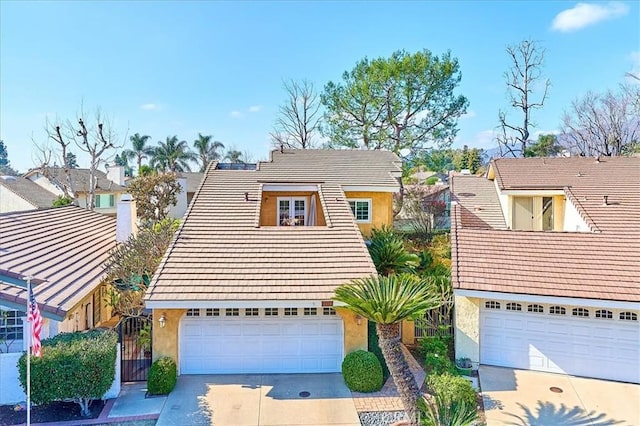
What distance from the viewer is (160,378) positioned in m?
10.6

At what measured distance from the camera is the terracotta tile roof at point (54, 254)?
34.4 feet

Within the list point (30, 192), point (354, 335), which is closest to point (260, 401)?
point (354, 335)

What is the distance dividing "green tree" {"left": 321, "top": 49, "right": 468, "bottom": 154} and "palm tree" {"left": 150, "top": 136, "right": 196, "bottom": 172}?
110ft

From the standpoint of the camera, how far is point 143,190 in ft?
101

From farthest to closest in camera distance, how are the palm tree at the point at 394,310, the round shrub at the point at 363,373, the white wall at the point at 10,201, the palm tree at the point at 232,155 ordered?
1. the palm tree at the point at 232,155
2. the white wall at the point at 10,201
3. the round shrub at the point at 363,373
4. the palm tree at the point at 394,310

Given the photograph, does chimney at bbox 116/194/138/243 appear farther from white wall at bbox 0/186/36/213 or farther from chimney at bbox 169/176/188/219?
white wall at bbox 0/186/36/213

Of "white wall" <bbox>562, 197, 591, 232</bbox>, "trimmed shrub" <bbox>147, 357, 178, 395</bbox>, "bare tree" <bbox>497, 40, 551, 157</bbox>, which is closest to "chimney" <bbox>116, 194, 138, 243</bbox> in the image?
"trimmed shrub" <bbox>147, 357, 178, 395</bbox>

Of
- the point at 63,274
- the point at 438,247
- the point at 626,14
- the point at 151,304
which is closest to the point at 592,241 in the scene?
the point at 438,247

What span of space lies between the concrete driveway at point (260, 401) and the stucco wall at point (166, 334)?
92 centimetres

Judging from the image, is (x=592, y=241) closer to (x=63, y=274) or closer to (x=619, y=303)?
(x=619, y=303)

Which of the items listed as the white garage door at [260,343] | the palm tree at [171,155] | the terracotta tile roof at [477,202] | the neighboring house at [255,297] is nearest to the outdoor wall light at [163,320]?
the neighboring house at [255,297]

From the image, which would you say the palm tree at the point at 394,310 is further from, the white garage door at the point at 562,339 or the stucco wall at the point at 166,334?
the stucco wall at the point at 166,334

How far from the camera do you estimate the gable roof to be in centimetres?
3942

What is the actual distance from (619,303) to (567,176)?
1374 cm
